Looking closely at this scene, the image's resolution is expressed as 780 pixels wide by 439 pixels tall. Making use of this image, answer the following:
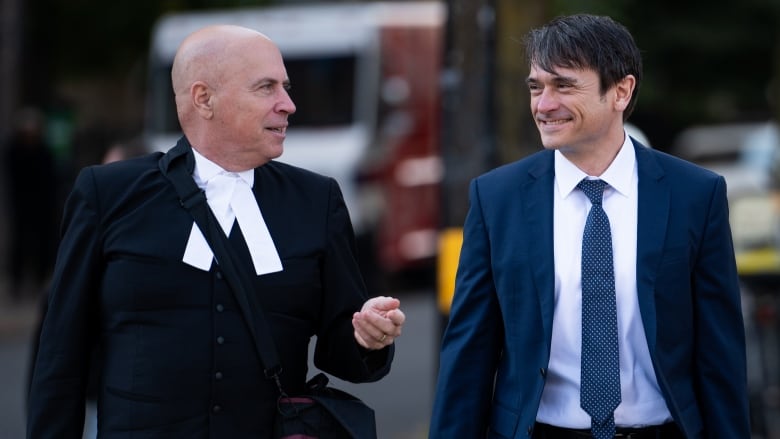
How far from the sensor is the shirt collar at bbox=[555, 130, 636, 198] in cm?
406

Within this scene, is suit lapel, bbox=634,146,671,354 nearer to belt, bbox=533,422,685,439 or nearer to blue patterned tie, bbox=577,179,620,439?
blue patterned tie, bbox=577,179,620,439

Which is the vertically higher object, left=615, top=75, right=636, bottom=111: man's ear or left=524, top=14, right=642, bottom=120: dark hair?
left=524, top=14, right=642, bottom=120: dark hair

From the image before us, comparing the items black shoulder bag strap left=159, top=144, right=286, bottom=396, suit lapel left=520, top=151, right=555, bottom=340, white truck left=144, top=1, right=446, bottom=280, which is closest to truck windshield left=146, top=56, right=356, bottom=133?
white truck left=144, top=1, right=446, bottom=280

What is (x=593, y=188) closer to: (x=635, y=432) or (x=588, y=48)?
(x=588, y=48)

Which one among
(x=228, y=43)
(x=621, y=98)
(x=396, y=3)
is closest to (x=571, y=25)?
(x=621, y=98)

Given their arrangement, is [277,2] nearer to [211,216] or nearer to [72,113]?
[72,113]

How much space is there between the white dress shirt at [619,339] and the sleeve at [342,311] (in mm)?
445

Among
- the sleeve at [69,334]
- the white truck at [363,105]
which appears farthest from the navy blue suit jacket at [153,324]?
the white truck at [363,105]

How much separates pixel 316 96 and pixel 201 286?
13804 mm

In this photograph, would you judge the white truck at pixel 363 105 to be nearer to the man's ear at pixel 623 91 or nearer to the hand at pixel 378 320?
the man's ear at pixel 623 91

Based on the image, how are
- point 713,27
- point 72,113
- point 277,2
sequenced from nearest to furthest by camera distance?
point 72,113 → point 277,2 → point 713,27

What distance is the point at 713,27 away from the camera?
30.4m

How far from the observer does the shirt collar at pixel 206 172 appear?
160 inches

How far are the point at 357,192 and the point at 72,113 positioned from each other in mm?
8255
